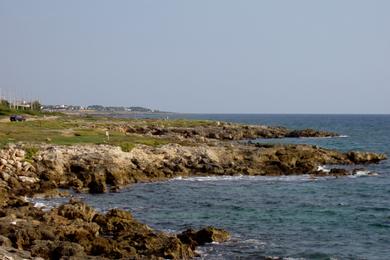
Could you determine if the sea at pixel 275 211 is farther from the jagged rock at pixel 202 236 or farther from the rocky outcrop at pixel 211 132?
the rocky outcrop at pixel 211 132

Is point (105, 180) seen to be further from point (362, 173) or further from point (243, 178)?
point (362, 173)

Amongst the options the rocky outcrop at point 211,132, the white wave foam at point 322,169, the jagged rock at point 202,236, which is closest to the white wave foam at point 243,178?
the white wave foam at point 322,169

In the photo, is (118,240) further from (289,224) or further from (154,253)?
(289,224)

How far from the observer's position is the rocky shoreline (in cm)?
2183

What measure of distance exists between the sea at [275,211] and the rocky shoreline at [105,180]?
6.34 ft

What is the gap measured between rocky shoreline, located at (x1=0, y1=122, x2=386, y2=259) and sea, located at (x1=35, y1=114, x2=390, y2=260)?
1931 mm

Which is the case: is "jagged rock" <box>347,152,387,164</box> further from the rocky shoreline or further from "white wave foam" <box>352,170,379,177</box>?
"white wave foam" <box>352,170,379,177</box>

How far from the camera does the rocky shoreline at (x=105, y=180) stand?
71.6 feet

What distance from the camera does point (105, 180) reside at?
4250 cm

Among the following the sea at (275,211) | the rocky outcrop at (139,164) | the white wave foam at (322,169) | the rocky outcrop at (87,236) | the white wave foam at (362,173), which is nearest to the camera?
the rocky outcrop at (87,236)

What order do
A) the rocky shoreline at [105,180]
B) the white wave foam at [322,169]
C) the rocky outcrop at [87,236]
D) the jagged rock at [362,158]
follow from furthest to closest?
the jagged rock at [362,158]
the white wave foam at [322,169]
the rocky shoreline at [105,180]
the rocky outcrop at [87,236]

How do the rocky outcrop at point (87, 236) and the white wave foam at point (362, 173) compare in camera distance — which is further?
the white wave foam at point (362, 173)

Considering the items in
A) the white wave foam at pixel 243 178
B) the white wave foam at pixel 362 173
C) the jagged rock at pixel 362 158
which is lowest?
the white wave foam at pixel 243 178

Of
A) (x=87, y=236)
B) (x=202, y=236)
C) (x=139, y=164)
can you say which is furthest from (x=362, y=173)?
(x=87, y=236)
